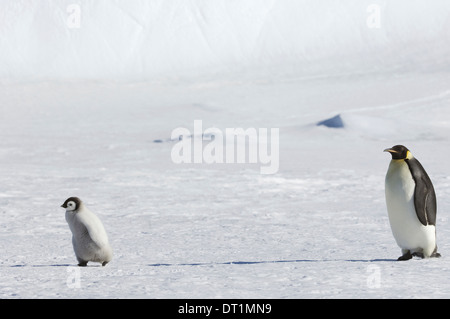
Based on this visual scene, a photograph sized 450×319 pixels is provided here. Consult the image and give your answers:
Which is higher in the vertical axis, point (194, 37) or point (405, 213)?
point (194, 37)

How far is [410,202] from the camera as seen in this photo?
4.85m

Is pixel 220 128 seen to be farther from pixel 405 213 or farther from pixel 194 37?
pixel 194 37

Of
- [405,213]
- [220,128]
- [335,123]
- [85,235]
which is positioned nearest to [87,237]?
[85,235]

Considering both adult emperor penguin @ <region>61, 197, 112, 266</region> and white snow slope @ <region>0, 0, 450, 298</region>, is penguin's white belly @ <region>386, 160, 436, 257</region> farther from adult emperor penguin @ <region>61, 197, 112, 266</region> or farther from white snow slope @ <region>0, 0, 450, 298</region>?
adult emperor penguin @ <region>61, 197, 112, 266</region>

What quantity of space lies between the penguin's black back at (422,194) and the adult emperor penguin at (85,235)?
1.84 meters

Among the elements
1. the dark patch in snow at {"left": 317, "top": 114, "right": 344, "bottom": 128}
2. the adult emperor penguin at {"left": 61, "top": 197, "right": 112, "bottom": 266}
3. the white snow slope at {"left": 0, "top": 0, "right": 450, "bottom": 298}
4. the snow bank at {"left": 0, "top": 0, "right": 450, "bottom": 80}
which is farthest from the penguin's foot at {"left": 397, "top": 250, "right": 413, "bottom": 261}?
the snow bank at {"left": 0, "top": 0, "right": 450, "bottom": 80}

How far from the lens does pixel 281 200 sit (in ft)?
30.1

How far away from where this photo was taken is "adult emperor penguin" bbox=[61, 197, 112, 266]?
4824mm

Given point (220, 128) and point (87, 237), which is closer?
point (87, 237)

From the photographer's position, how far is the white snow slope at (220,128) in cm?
464

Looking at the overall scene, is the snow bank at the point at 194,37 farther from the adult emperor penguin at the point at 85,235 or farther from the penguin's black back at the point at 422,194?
the adult emperor penguin at the point at 85,235

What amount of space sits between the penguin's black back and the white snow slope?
10.5 inches

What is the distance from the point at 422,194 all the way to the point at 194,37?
41.4m
